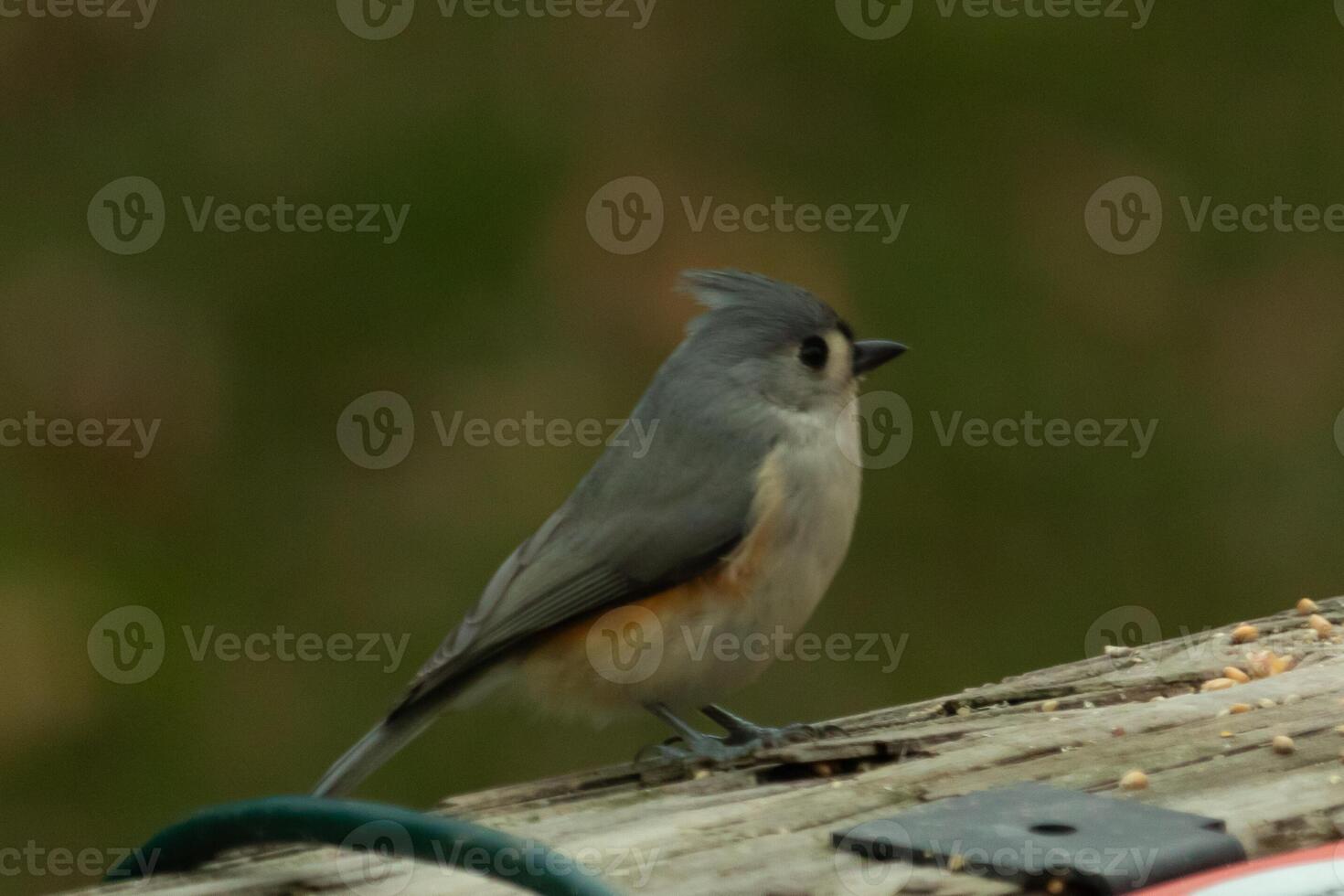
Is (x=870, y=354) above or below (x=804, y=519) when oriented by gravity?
above

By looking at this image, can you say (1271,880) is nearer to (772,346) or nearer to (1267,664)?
(1267,664)

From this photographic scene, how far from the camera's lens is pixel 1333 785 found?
1614 mm

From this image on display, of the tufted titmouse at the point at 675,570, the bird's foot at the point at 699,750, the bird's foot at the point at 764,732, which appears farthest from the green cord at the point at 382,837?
the tufted titmouse at the point at 675,570

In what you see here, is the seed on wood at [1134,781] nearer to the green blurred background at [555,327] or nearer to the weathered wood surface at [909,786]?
the weathered wood surface at [909,786]

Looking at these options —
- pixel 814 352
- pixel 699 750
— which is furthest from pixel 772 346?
pixel 699 750

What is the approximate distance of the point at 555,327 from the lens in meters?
5.16

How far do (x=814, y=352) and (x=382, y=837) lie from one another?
2.06m

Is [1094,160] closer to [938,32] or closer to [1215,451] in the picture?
[938,32]

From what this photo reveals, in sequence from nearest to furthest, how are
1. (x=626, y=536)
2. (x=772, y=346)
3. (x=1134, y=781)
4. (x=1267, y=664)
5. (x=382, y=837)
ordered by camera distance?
(x=382, y=837)
(x=1134, y=781)
(x=1267, y=664)
(x=626, y=536)
(x=772, y=346)

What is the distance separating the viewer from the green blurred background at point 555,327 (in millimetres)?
4758

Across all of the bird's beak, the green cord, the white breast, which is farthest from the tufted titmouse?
the green cord

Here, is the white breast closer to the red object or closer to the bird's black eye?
the bird's black eye

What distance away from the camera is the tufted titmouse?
9.77 feet

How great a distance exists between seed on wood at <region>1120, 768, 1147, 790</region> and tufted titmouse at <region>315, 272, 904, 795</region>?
1.17m
